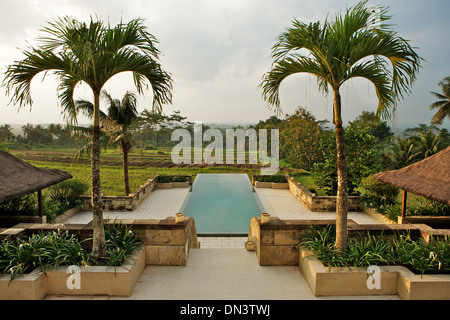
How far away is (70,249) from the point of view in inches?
163

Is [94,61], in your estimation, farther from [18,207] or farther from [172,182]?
[172,182]

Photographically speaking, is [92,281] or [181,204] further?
[181,204]

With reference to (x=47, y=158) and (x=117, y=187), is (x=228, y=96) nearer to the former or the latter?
(x=117, y=187)

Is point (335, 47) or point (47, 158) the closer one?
point (335, 47)

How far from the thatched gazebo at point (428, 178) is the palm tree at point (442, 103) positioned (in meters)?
23.5

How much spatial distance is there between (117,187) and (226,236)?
26.5 feet

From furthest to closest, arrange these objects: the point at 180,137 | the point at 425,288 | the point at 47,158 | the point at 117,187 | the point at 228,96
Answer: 1. the point at 180,137
2. the point at 47,158
3. the point at 228,96
4. the point at 117,187
5. the point at 425,288


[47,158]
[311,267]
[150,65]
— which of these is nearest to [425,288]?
[311,267]

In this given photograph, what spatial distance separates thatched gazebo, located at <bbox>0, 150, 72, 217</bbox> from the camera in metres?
5.68

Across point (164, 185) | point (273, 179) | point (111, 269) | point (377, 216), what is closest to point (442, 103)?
point (273, 179)

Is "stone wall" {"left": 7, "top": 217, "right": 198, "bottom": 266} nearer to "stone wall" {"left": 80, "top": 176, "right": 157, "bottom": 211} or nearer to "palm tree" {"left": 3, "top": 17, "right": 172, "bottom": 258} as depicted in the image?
"palm tree" {"left": 3, "top": 17, "right": 172, "bottom": 258}

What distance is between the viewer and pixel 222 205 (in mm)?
12570

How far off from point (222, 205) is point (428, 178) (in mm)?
7801

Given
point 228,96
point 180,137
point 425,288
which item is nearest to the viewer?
point 425,288
